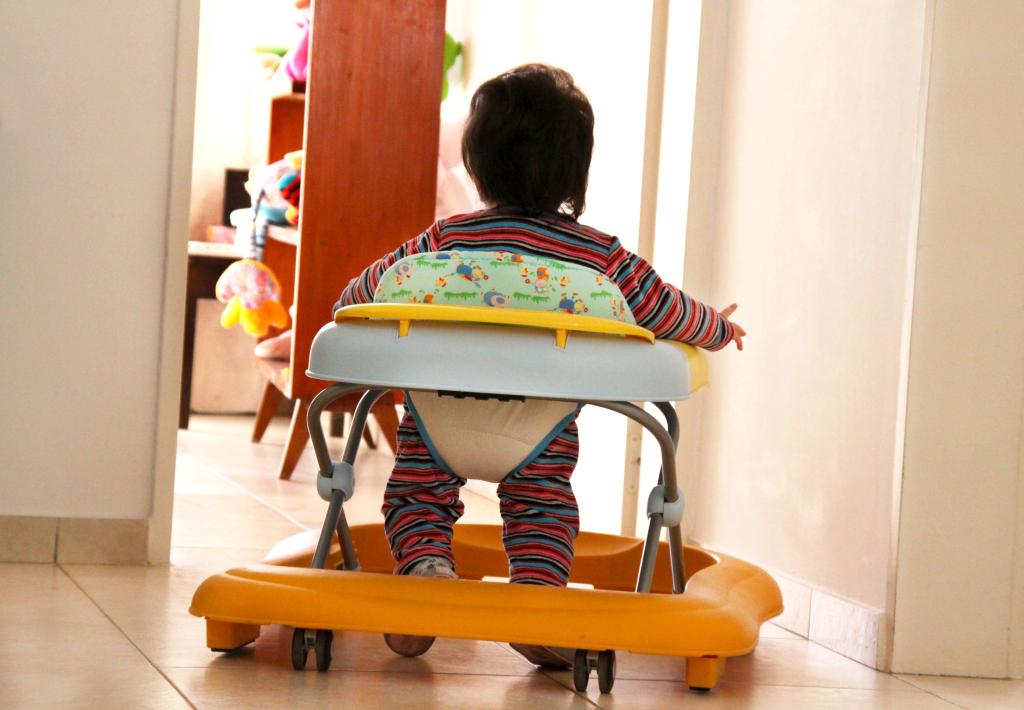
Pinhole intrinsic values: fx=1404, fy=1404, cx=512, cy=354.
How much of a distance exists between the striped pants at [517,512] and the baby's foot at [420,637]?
0.04 ft

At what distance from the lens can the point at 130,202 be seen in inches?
87.0

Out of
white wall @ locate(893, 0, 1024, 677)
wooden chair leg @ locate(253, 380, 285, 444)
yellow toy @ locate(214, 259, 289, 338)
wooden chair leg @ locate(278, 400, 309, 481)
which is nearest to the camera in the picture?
white wall @ locate(893, 0, 1024, 677)

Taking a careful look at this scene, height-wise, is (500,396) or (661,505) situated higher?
(500,396)

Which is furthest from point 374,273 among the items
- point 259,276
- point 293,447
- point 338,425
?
point 338,425

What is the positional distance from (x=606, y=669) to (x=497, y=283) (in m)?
0.43

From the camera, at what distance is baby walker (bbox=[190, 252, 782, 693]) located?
139 cm

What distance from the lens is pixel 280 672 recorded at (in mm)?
1518

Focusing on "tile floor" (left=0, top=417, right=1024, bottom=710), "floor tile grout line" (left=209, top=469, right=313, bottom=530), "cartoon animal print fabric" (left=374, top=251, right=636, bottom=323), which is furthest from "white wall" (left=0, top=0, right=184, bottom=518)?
"cartoon animal print fabric" (left=374, top=251, right=636, bottom=323)

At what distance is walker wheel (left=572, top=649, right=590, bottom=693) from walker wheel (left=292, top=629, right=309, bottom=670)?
29 cm

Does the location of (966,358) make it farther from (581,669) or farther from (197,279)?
(197,279)

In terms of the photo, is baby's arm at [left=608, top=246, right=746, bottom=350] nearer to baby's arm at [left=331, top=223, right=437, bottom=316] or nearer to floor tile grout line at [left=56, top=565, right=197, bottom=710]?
baby's arm at [left=331, top=223, right=437, bottom=316]

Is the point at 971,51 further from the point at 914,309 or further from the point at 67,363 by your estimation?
the point at 67,363

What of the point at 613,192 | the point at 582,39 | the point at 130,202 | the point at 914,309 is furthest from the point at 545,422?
the point at 582,39

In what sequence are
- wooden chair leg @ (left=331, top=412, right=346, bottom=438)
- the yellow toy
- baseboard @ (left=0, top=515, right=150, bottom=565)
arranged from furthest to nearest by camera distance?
wooden chair leg @ (left=331, top=412, right=346, bottom=438) < the yellow toy < baseboard @ (left=0, top=515, right=150, bottom=565)
